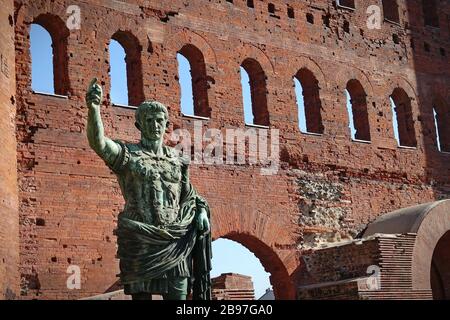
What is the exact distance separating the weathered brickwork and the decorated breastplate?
6046 mm

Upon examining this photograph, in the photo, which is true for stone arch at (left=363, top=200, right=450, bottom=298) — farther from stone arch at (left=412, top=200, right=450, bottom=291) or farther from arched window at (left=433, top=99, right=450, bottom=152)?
arched window at (left=433, top=99, right=450, bottom=152)

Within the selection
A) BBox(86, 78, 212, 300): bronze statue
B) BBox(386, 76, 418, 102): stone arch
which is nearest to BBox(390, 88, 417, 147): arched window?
BBox(386, 76, 418, 102): stone arch

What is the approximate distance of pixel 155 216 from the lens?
19.2 ft

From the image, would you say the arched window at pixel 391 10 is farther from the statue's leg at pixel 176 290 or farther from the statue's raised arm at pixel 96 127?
the statue's leg at pixel 176 290

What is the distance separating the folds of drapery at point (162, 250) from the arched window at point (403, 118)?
12602 millimetres

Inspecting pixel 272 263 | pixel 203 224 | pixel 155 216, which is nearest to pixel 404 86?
pixel 272 263

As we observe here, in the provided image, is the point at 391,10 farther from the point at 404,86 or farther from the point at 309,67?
the point at 309,67

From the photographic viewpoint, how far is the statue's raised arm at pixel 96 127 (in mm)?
5723

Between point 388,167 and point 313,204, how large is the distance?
234 cm

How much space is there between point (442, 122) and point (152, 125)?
13752mm

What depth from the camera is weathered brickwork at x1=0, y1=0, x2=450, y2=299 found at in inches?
500

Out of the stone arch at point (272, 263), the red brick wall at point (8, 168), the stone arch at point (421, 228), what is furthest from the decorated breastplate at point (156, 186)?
the stone arch at point (421, 228)

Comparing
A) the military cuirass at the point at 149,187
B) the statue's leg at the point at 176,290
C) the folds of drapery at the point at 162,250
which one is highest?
the military cuirass at the point at 149,187

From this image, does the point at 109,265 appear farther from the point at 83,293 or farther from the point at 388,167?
the point at 388,167
